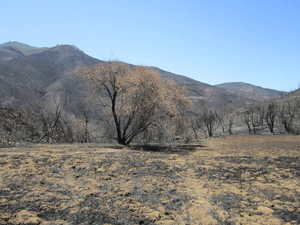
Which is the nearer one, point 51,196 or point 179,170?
point 51,196

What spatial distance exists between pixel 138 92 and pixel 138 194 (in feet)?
27.5

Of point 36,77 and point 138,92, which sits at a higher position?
point 36,77

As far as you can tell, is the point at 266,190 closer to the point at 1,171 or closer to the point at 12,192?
the point at 12,192

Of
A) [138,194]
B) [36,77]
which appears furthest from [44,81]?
[138,194]

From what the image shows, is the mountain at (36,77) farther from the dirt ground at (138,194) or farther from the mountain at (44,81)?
the dirt ground at (138,194)

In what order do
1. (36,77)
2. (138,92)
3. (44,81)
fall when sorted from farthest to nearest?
1. (36,77)
2. (44,81)
3. (138,92)

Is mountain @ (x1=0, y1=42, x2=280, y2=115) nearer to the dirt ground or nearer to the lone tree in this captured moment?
the lone tree

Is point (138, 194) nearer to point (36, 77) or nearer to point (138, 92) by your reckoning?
point (138, 92)

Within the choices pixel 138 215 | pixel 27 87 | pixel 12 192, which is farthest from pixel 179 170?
pixel 27 87

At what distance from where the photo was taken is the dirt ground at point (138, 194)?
3006 mm

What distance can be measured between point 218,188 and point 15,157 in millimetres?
5285

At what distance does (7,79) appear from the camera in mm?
63250

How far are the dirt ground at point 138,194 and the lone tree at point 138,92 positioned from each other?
623 centimetres

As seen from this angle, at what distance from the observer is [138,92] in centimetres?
1188
